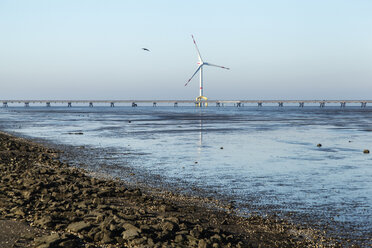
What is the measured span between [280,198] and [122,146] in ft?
56.0

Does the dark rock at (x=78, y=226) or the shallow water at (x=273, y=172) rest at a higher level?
the dark rock at (x=78, y=226)

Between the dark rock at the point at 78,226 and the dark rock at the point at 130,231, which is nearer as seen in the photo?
the dark rock at the point at 130,231

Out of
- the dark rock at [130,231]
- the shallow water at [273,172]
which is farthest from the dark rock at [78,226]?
the shallow water at [273,172]

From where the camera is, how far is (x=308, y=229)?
9.80 metres

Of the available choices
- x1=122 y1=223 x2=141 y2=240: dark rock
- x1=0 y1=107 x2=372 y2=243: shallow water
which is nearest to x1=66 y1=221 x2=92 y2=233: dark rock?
x1=122 y1=223 x2=141 y2=240: dark rock

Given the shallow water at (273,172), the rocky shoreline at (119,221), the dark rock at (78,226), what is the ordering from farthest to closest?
the shallow water at (273,172), the dark rock at (78,226), the rocky shoreline at (119,221)

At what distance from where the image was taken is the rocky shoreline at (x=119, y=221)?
317 inches

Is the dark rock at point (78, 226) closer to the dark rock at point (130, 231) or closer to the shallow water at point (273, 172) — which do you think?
the dark rock at point (130, 231)

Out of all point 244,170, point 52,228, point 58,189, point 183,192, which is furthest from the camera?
point 244,170

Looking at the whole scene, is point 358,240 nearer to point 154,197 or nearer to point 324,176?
point 154,197

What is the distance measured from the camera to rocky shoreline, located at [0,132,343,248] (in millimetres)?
8055

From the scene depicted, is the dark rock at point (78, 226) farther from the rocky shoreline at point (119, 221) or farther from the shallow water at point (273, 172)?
the shallow water at point (273, 172)

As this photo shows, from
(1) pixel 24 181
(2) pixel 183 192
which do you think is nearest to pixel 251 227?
(2) pixel 183 192

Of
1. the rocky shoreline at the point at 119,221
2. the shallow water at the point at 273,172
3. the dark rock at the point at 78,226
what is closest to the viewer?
the rocky shoreline at the point at 119,221
